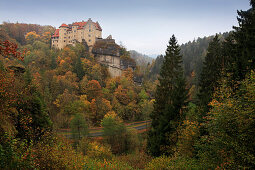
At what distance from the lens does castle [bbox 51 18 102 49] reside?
62.2 m

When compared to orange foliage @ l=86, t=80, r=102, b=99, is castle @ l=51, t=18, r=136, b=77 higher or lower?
higher

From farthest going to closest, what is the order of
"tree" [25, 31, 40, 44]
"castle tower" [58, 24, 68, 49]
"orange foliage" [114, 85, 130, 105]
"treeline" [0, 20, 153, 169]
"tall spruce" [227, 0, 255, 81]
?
"tree" [25, 31, 40, 44] → "castle tower" [58, 24, 68, 49] → "orange foliage" [114, 85, 130, 105] → "treeline" [0, 20, 153, 169] → "tall spruce" [227, 0, 255, 81]

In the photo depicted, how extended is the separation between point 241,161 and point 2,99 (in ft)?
48.1

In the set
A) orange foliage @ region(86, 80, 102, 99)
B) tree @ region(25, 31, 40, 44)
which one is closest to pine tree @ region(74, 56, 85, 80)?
orange foliage @ region(86, 80, 102, 99)

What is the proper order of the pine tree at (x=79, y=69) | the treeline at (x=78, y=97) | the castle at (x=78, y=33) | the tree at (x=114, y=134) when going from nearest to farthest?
1. the treeline at (x=78, y=97)
2. the tree at (x=114, y=134)
3. the pine tree at (x=79, y=69)
4. the castle at (x=78, y=33)

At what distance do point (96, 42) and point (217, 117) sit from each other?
59.4 m

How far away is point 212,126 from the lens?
10938 mm

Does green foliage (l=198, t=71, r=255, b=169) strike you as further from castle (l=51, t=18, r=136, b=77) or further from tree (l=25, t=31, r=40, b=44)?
tree (l=25, t=31, r=40, b=44)

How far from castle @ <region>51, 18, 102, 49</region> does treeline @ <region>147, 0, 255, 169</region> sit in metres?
46.2

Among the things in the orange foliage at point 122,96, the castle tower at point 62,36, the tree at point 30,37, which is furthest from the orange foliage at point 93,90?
the tree at point 30,37

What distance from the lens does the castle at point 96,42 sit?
61344 mm

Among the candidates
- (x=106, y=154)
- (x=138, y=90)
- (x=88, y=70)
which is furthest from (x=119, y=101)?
(x=106, y=154)

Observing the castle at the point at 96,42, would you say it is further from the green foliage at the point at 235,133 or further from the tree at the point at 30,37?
the green foliage at the point at 235,133

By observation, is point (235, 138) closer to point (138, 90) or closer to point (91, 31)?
point (138, 90)
